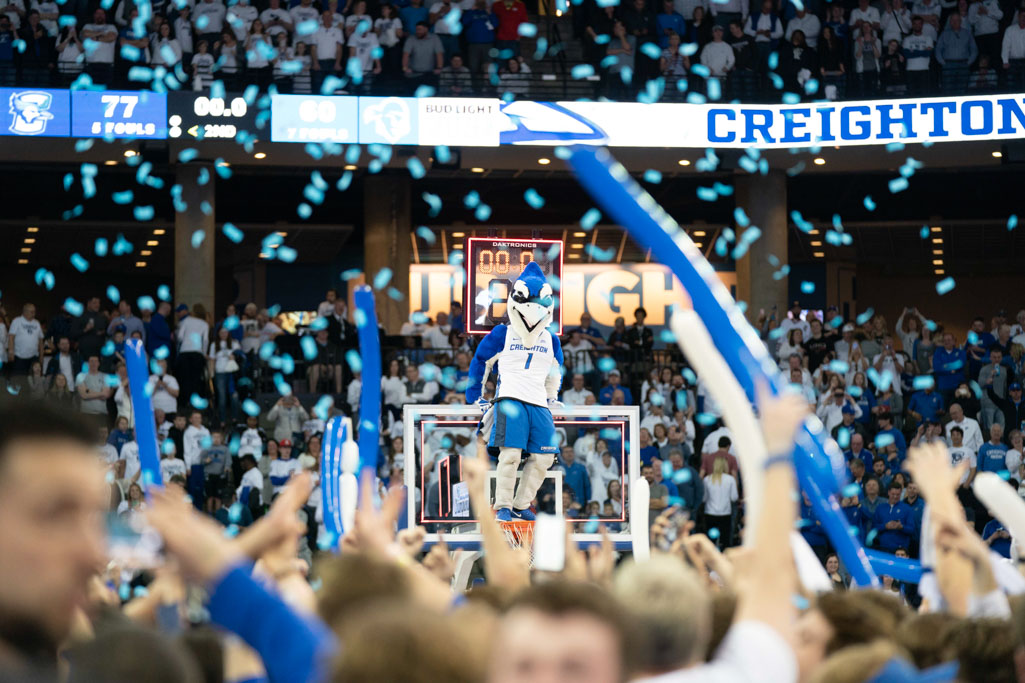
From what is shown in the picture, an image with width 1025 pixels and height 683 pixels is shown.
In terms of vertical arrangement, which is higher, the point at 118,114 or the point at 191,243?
the point at 118,114

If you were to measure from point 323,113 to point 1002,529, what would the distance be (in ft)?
36.9

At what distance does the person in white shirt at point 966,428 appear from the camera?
55.4 feet

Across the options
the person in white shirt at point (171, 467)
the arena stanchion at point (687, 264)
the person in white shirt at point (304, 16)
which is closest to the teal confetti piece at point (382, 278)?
the person in white shirt at point (304, 16)

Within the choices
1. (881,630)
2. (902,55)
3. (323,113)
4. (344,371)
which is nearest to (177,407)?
(344,371)

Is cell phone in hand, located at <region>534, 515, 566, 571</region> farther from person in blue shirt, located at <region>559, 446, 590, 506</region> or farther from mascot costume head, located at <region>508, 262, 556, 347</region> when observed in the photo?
person in blue shirt, located at <region>559, 446, 590, 506</region>

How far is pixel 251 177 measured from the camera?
25781mm

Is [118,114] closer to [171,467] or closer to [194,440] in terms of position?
[194,440]

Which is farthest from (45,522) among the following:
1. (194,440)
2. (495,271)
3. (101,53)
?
(101,53)

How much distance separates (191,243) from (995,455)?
1299cm

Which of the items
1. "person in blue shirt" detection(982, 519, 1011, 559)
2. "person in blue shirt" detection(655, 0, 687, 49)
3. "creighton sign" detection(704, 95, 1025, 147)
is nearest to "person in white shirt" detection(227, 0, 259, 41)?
"person in blue shirt" detection(655, 0, 687, 49)

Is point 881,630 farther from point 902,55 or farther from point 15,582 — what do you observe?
point 902,55

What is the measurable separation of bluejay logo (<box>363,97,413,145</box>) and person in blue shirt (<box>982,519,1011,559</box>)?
10345 mm

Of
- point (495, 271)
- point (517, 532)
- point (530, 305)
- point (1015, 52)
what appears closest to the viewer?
point (517, 532)

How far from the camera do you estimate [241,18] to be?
21.3m
